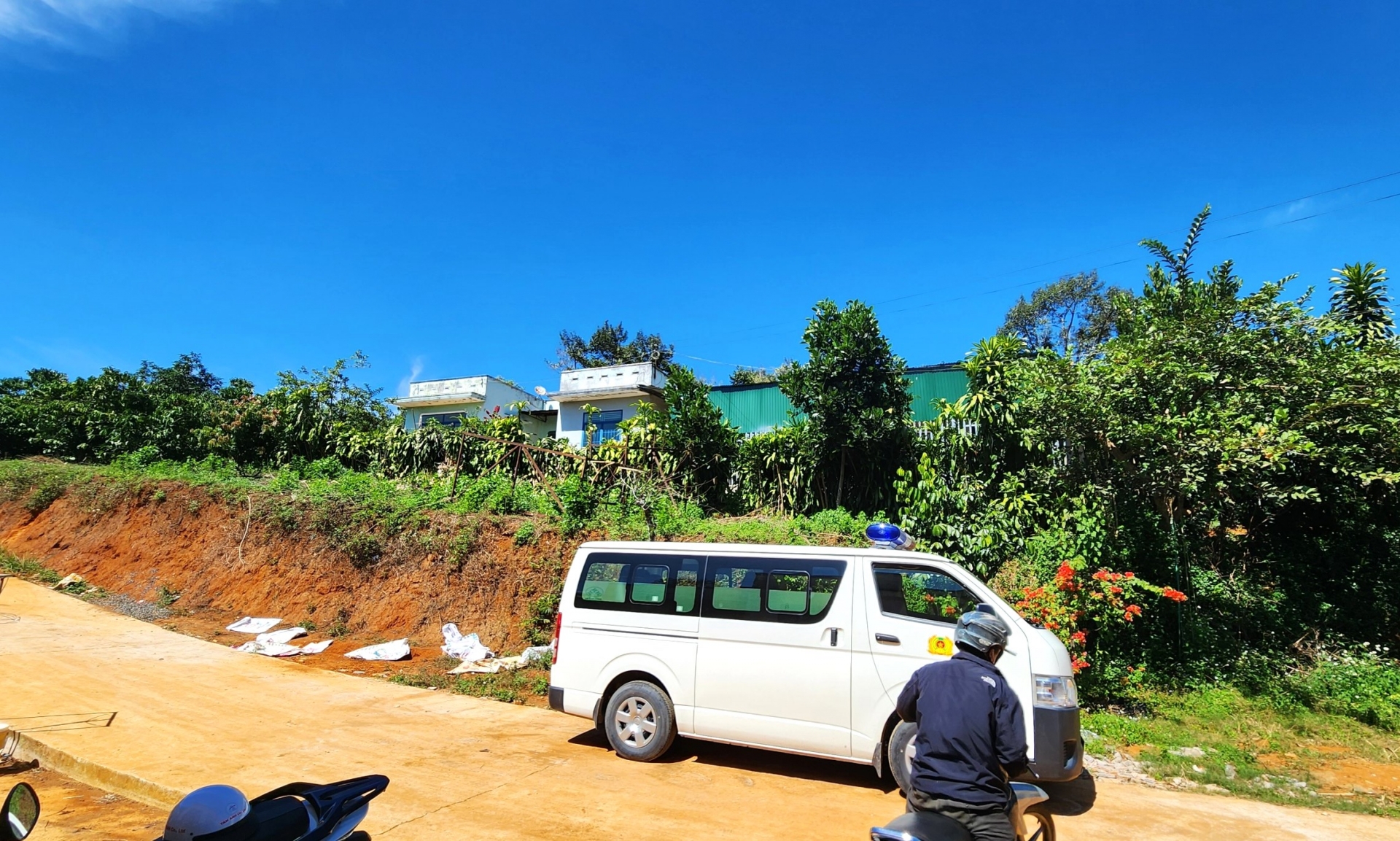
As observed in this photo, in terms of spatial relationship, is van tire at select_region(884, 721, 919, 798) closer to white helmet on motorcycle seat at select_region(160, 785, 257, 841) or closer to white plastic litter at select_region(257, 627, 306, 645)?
white helmet on motorcycle seat at select_region(160, 785, 257, 841)

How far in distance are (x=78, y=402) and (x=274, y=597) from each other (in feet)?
54.5

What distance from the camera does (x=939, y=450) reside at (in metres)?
10.9

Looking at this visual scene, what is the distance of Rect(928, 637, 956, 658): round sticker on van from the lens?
17.3ft

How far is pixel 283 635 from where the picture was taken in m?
11.6

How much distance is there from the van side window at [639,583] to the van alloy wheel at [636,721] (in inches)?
32.2

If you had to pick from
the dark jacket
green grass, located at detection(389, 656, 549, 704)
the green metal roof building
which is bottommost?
green grass, located at detection(389, 656, 549, 704)

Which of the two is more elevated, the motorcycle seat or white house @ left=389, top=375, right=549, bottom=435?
white house @ left=389, top=375, right=549, bottom=435

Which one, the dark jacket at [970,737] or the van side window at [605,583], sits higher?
the van side window at [605,583]

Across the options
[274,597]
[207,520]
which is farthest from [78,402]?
[274,597]

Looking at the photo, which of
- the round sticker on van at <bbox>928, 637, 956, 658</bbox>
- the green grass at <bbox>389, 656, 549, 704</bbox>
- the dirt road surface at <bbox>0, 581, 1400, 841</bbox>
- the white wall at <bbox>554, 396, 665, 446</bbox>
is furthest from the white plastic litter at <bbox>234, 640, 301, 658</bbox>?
the white wall at <bbox>554, 396, 665, 446</bbox>

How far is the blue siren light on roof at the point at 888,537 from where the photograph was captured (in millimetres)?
6289

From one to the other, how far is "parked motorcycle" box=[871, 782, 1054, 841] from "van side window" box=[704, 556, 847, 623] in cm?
255

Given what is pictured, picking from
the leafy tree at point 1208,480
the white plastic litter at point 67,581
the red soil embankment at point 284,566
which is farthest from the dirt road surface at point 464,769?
the white plastic litter at point 67,581

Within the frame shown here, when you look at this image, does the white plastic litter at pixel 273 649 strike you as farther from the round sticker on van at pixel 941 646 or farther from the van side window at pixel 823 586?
the round sticker on van at pixel 941 646
